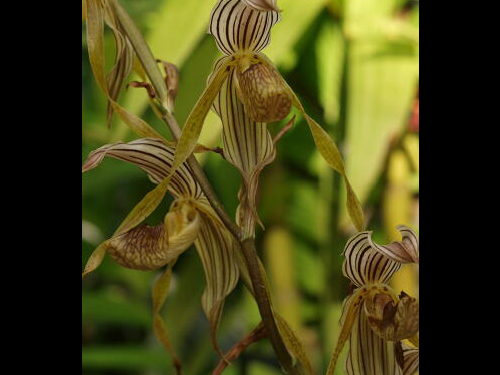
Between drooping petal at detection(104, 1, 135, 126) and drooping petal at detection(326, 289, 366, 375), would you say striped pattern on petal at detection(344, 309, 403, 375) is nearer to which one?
drooping petal at detection(326, 289, 366, 375)

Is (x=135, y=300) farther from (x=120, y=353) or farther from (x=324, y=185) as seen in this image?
(x=324, y=185)

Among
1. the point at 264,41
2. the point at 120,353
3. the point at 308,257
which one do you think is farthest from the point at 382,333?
the point at 120,353

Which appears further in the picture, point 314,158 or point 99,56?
point 314,158

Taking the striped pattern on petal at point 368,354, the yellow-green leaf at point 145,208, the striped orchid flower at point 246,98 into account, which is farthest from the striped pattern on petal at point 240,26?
the striped pattern on petal at point 368,354

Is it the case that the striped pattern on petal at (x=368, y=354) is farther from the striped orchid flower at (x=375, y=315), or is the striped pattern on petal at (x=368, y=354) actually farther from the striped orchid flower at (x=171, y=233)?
the striped orchid flower at (x=171, y=233)

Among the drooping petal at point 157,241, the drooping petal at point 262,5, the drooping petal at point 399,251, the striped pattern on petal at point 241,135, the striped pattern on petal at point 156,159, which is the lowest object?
the drooping petal at point 157,241

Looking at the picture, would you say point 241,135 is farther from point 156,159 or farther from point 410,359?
point 410,359

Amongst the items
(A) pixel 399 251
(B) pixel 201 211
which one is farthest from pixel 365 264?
A: (B) pixel 201 211

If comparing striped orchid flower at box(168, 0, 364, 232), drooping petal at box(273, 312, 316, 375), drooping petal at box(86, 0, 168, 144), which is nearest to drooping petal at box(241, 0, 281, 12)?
striped orchid flower at box(168, 0, 364, 232)
